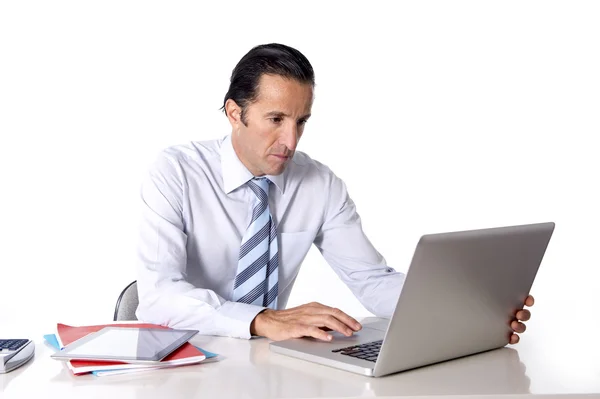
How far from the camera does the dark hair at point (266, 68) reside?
238 cm

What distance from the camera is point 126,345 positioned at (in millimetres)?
1667

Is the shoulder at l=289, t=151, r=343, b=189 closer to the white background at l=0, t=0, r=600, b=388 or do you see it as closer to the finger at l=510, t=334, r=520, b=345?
the finger at l=510, t=334, r=520, b=345

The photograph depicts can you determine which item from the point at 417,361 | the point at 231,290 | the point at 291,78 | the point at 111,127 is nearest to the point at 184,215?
the point at 231,290

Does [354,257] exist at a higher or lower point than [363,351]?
lower

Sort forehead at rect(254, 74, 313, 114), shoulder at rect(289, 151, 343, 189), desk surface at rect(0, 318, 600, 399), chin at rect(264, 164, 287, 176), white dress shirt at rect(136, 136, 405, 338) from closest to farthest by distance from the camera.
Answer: desk surface at rect(0, 318, 600, 399) < white dress shirt at rect(136, 136, 405, 338) < forehead at rect(254, 74, 313, 114) < chin at rect(264, 164, 287, 176) < shoulder at rect(289, 151, 343, 189)

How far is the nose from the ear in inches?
7.6

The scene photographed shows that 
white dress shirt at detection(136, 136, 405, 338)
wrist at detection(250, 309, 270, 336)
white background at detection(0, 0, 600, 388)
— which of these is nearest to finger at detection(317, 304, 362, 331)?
wrist at detection(250, 309, 270, 336)

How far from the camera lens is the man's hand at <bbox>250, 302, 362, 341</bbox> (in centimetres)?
180

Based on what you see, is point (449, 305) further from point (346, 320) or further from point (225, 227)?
point (225, 227)

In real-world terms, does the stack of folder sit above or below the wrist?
above

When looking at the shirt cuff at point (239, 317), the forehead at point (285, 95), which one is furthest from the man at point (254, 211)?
the shirt cuff at point (239, 317)

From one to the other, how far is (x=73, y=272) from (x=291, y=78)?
3270mm

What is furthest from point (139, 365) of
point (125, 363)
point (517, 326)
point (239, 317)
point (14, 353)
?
point (517, 326)

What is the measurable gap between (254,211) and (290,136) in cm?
27
